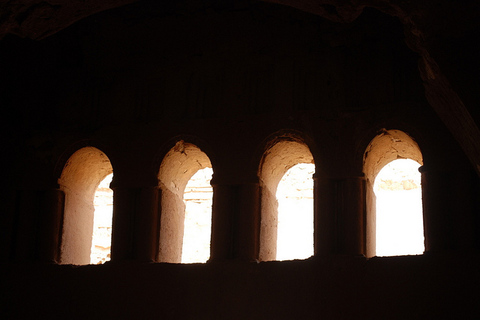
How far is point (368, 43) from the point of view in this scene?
375 inches

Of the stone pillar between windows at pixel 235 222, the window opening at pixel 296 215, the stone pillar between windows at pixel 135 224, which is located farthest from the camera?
the window opening at pixel 296 215

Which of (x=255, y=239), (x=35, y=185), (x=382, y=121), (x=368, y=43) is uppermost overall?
(x=368, y=43)

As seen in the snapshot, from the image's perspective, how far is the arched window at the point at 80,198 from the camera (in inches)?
405

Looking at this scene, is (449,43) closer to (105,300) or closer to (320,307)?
(320,307)

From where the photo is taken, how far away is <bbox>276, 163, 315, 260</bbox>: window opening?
14.8m

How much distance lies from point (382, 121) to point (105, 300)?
4.22 metres

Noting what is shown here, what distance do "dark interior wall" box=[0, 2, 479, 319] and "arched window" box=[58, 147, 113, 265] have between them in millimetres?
221

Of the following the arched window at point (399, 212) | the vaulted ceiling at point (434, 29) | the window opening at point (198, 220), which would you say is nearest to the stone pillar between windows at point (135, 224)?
the vaulted ceiling at point (434, 29)

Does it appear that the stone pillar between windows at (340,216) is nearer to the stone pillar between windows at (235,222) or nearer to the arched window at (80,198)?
the stone pillar between windows at (235,222)

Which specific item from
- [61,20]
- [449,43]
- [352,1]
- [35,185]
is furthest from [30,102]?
[449,43]

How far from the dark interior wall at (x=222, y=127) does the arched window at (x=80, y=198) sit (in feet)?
0.72

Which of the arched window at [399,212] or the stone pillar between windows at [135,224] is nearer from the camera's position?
the stone pillar between windows at [135,224]

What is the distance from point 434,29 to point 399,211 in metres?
9.01

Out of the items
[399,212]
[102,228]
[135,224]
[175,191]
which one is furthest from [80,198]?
[399,212]
